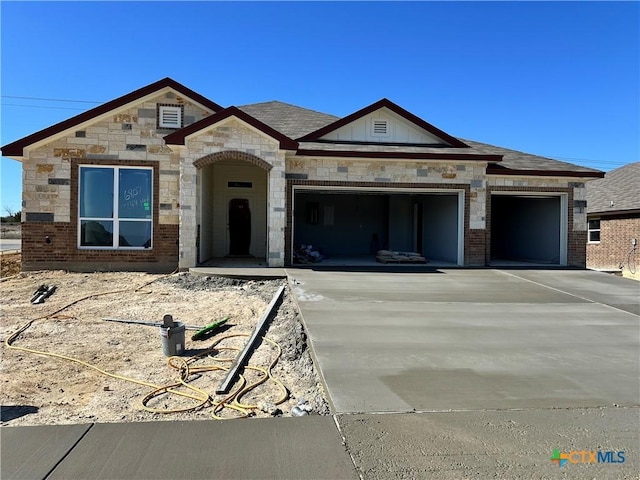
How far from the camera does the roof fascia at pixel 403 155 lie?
1311 centimetres

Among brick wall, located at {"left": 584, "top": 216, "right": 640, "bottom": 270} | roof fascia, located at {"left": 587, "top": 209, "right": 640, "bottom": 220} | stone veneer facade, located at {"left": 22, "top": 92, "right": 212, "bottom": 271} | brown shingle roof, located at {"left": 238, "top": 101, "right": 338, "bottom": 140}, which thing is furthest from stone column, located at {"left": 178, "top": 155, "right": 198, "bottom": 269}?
brick wall, located at {"left": 584, "top": 216, "right": 640, "bottom": 270}

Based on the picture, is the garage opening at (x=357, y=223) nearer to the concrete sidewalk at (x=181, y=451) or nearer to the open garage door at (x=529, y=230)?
the open garage door at (x=529, y=230)

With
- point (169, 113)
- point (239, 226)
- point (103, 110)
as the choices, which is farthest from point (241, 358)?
point (239, 226)

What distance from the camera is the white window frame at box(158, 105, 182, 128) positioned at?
13.3 metres

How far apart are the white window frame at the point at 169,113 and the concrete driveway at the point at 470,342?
6.34m

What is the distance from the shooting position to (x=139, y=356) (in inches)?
245

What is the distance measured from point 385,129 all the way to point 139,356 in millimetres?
11075

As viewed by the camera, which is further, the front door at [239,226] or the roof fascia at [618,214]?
the roof fascia at [618,214]

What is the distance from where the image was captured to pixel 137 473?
10.4ft

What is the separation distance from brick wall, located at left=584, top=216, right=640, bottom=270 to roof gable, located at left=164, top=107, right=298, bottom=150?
16.7 metres

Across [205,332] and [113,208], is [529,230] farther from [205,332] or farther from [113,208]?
[113,208]

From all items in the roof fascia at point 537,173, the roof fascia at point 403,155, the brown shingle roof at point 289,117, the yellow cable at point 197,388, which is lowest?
the yellow cable at point 197,388

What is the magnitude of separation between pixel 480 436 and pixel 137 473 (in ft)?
8.66

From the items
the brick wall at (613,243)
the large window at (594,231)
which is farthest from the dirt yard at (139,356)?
the large window at (594,231)
